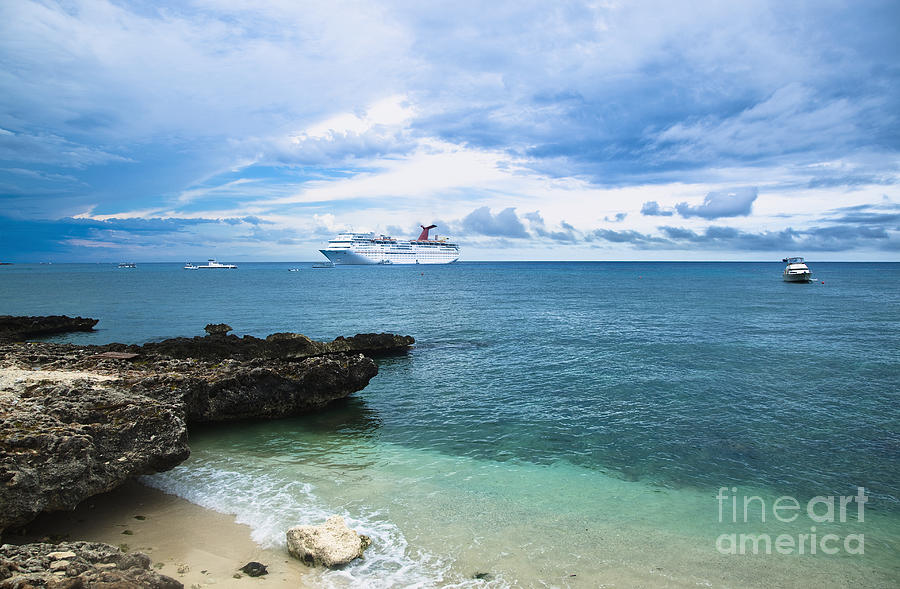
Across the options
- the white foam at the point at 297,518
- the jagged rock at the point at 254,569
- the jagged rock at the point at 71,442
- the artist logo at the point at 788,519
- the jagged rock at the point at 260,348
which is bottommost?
the artist logo at the point at 788,519

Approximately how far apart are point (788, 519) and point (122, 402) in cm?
1273

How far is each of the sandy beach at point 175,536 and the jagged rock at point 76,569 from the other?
2.85ft

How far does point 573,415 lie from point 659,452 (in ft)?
10.8

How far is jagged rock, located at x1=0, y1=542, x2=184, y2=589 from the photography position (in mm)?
5181

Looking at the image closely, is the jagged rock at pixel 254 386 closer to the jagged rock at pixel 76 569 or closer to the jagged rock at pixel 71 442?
the jagged rock at pixel 71 442

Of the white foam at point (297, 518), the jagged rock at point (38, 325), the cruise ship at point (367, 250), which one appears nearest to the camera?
the white foam at point (297, 518)

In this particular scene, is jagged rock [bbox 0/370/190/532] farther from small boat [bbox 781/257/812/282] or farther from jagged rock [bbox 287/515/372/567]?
small boat [bbox 781/257/812/282]

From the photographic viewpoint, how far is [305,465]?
1141 centimetres

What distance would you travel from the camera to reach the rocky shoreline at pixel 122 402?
754 cm

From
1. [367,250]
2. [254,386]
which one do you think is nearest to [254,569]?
[254,386]

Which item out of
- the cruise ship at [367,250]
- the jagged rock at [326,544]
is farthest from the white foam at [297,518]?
the cruise ship at [367,250]

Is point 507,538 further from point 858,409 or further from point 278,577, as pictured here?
point 858,409

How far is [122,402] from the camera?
9539 millimetres

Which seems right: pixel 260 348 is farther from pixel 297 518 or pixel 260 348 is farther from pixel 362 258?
pixel 362 258
